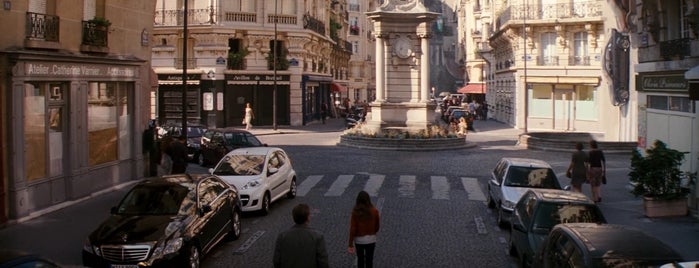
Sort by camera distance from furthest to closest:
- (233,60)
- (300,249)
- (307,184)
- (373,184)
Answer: (233,60), (307,184), (373,184), (300,249)

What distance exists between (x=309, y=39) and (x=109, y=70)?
31.0 metres

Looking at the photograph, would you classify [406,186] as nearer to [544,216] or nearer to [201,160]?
[201,160]

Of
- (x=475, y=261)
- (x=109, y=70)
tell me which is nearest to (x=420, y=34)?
(x=109, y=70)

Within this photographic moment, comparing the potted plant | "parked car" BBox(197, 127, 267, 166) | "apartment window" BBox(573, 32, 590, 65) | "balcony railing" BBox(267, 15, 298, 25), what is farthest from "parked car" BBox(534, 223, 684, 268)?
"apartment window" BBox(573, 32, 590, 65)

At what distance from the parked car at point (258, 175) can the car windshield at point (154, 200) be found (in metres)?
3.58

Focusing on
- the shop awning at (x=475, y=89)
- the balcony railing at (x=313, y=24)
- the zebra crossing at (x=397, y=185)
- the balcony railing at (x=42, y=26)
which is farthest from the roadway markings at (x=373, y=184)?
the shop awning at (x=475, y=89)

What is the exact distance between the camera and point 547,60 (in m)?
48.8

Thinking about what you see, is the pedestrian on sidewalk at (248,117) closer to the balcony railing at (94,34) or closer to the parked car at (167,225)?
the balcony railing at (94,34)

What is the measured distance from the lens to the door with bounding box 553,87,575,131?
158ft

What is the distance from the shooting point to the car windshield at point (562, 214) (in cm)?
1081

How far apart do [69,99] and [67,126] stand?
66 centimetres

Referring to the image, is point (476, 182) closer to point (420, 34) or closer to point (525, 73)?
point (420, 34)

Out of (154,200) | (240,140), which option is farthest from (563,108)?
(154,200)

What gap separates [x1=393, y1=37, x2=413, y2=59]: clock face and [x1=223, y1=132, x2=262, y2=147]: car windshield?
1211 centimetres
